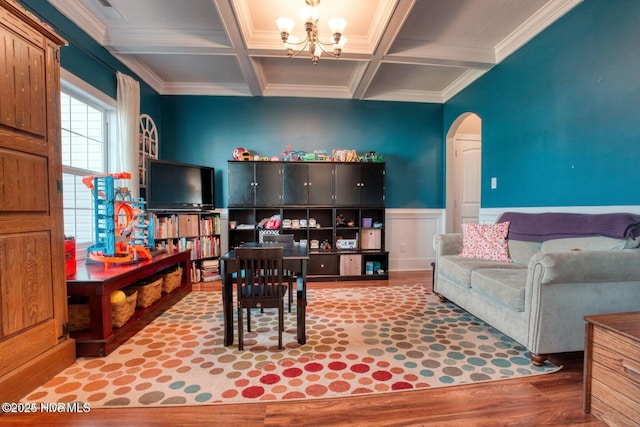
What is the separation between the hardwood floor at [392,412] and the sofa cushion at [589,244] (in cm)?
101

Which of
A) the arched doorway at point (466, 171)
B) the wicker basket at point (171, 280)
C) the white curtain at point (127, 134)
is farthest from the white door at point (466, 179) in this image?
the white curtain at point (127, 134)

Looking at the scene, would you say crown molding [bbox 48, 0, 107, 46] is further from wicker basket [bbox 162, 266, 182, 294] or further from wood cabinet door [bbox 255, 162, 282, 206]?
wicker basket [bbox 162, 266, 182, 294]

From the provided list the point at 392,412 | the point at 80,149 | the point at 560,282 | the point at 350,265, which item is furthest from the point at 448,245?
the point at 80,149

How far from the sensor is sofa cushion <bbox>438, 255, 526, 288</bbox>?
253 cm

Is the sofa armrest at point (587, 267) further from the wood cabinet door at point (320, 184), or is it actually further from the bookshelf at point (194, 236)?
the bookshelf at point (194, 236)

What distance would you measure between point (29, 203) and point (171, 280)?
1.79 m

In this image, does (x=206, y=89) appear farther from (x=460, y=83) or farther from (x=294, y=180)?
(x=460, y=83)

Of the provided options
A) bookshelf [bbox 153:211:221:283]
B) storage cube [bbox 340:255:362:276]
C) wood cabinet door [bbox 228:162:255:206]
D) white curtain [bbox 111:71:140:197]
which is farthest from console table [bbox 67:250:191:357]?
storage cube [bbox 340:255:362:276]

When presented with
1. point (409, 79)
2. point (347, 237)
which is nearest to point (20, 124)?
point (347, 237)

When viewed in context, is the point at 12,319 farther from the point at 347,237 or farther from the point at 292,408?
the point at 347,237

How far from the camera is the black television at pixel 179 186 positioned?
360 centimetres

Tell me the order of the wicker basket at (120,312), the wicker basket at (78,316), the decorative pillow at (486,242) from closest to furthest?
the wicker basket at (78,316) < the wicker basket at (120,312) < the decorative pillow at (486,242)

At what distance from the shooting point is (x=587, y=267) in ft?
5.70

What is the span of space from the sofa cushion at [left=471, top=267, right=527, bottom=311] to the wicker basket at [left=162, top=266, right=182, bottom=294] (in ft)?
10.2
